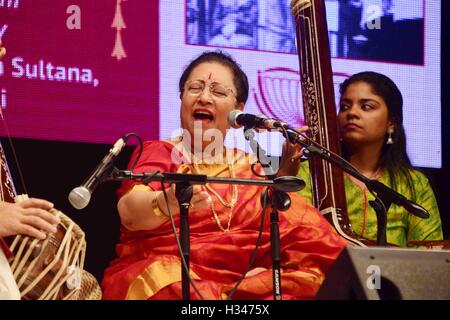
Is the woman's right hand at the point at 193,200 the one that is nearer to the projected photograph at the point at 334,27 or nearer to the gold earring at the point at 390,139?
the projected photograph at the point at 334,27

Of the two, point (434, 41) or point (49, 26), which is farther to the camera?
point (434, 41)

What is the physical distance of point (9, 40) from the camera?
4.85 m

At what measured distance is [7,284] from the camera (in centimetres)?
339

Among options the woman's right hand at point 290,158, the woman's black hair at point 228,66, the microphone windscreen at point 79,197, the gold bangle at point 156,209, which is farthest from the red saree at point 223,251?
the microphone windscreen at point 79,197

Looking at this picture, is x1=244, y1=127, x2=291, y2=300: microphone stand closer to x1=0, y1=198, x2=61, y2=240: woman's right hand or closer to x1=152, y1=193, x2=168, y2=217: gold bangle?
x1=152, y1=193, x2=168, y2=217: gold bangle

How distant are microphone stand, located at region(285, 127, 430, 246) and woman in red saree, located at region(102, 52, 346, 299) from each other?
40cm

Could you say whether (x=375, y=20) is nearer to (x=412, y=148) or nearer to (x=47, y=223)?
(x=412, y=148)

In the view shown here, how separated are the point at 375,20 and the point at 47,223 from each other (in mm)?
2648

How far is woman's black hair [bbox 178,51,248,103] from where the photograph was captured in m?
4.79

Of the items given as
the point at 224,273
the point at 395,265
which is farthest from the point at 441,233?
the point at 395,265

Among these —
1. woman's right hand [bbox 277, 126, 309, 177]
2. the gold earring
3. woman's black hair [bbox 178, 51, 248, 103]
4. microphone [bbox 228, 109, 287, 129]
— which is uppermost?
woman's black hair [bbox 178, 51, 248, 103]

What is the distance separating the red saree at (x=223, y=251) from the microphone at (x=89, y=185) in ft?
2.44

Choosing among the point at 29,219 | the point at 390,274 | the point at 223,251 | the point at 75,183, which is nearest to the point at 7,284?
the point at 29,219

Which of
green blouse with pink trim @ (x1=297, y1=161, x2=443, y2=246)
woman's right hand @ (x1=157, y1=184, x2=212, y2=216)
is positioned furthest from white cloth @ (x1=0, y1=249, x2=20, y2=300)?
green blouse with pink trim @ (x1=297, y1=161, x2=443, y2=246)
